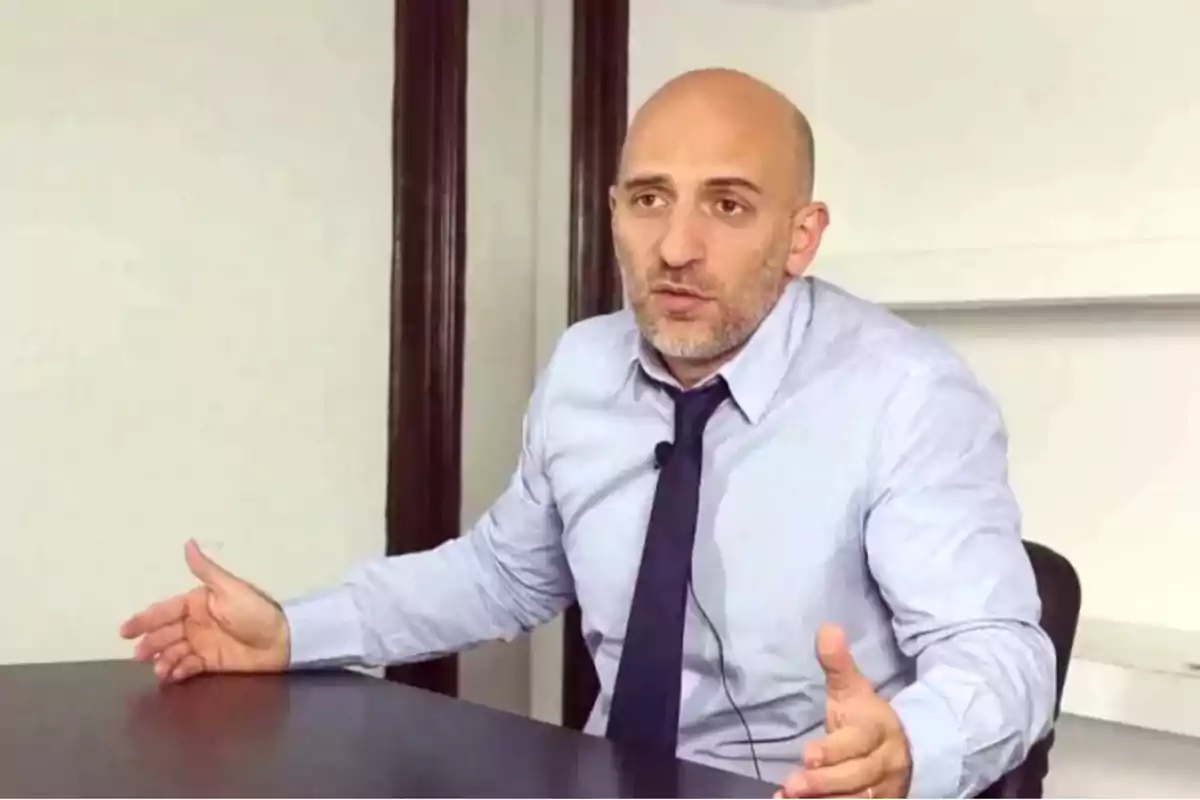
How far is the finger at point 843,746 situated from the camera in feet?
3.04

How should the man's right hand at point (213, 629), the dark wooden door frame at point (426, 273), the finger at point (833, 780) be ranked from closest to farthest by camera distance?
the finger at point (833, 780) < the man's right hand at point (213, 629) < the dark wooden door frame at point (426, 273)

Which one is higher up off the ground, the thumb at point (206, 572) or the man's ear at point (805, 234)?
the man's ear at point (805, 234)

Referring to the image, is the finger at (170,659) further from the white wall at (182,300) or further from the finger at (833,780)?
the finger at (833,780)

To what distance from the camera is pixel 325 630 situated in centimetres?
150

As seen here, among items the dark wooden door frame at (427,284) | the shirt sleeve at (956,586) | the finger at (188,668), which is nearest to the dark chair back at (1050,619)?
the shirt sleeve at (956,586)

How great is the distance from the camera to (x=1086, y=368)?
219 centimetres

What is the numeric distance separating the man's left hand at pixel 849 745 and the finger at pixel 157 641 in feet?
2.44

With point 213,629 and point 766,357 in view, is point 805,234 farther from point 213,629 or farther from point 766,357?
point 213,629

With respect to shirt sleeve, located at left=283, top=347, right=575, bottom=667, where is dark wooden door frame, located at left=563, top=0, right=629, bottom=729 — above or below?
above

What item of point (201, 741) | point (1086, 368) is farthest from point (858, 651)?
point (1086, 368)

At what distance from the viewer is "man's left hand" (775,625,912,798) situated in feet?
3.03

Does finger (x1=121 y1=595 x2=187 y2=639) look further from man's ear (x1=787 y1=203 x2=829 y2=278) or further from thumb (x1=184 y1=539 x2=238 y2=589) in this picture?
man's ear (x1=787 y1=203 x2=829 y2=278)

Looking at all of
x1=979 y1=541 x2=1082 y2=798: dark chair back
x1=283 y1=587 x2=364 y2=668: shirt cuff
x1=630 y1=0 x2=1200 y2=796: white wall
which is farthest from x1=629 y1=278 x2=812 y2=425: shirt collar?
x1=630 y1=0 x2=1200 y2=796: white wall

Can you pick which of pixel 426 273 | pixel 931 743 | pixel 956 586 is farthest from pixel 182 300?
pixel 931 743
